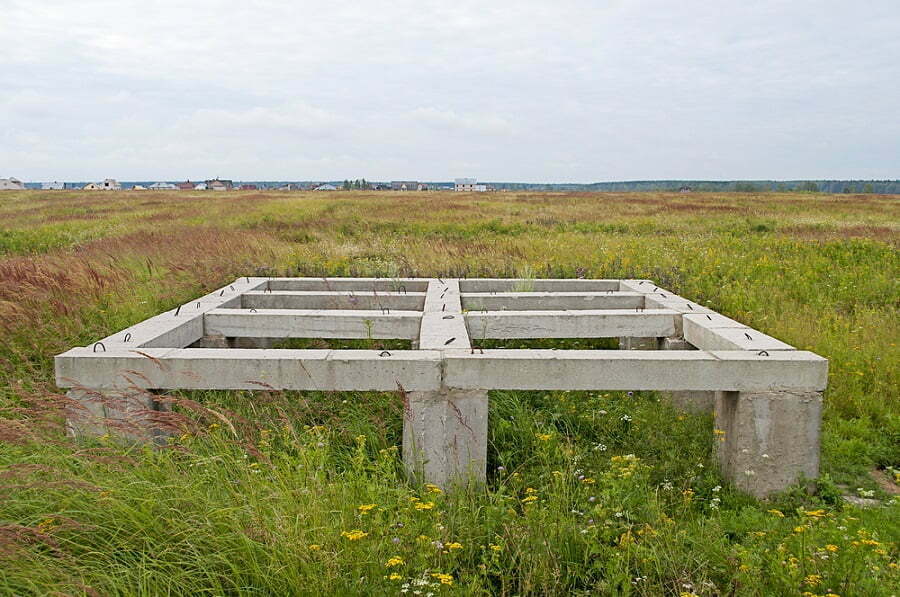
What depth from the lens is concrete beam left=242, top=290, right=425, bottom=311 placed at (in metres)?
6.59

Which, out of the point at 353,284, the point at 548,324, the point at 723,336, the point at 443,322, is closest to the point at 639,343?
the point at 548,324

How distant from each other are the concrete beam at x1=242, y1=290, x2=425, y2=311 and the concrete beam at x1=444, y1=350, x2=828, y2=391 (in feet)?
8.78

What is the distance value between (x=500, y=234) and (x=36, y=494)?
16.1m

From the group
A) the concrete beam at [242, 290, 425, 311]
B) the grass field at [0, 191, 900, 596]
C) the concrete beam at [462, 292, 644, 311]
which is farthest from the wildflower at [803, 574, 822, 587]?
the concrete beam at [242, 290, 425, 311]

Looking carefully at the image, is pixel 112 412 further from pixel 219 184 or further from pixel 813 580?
pixel 219 184

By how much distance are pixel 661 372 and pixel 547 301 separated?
257 centimetres

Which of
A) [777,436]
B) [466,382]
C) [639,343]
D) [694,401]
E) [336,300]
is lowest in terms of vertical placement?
[694,401]

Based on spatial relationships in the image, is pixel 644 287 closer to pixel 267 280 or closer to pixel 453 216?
pixel 267 280

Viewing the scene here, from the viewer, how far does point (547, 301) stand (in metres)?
6.59

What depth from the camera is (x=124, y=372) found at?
401 cm

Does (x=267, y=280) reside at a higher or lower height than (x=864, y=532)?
higher

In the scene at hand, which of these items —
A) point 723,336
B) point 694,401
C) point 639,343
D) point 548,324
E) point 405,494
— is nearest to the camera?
point 405,494

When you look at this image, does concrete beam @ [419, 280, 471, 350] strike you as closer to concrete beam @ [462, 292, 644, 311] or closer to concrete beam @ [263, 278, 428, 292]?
concrete beam @ [462, 292, 644, 311]

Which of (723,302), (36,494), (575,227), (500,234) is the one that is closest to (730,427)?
(36,494)
